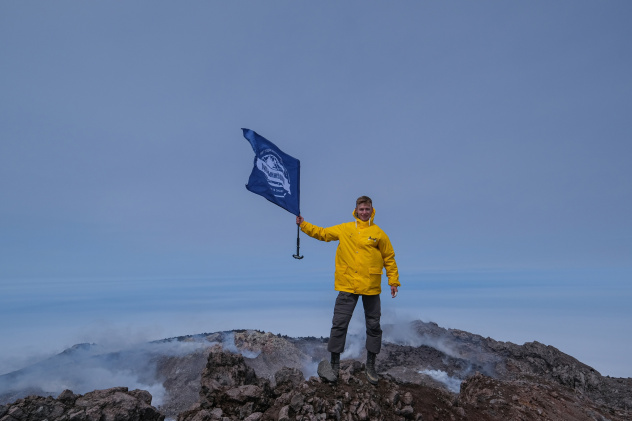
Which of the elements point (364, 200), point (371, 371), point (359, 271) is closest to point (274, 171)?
point (364, 200)

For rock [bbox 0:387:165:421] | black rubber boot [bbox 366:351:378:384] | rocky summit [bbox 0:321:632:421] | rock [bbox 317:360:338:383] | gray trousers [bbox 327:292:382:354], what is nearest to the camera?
rocky summit [bbox 0:321:632:421]

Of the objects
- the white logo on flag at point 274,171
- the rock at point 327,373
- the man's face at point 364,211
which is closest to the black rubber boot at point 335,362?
the rock at point 327,373

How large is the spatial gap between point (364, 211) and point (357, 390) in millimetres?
3676

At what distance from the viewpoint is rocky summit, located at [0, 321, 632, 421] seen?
8109 mm

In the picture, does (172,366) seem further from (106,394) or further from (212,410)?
(212,410)

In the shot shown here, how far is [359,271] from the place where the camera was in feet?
28.2

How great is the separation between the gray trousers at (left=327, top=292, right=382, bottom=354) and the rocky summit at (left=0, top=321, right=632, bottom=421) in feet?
2.50

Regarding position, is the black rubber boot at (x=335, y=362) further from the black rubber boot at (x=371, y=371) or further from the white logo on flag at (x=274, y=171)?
the white logo on flag at (x=274, y=171)

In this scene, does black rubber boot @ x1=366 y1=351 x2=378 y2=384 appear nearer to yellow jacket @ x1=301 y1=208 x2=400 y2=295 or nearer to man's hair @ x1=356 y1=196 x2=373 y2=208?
yellow jacket @ x1=301 y1=208 x2=400 y2=295

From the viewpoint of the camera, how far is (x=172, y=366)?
74.9ft

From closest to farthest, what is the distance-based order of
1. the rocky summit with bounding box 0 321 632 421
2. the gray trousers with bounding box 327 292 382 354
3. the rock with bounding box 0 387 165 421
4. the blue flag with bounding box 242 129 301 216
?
the rocky summit with bounding box 0 321 632 421 → the rock with bounding box 0 387 165 421 → the gray trousers with bounding box 327 292 382 354 → the blue flag with bounding box 242 129 301 216

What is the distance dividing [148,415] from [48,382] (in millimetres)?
17529

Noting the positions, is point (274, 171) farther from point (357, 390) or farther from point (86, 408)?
point (86, 408)

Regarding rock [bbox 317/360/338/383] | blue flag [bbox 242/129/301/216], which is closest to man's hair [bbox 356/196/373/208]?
blue flag [bbox 242/129/301/216]
